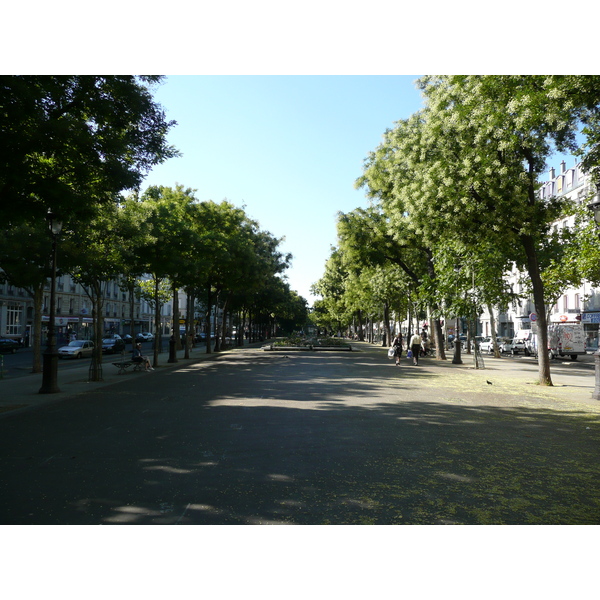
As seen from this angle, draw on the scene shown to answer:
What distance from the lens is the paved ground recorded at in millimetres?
4883

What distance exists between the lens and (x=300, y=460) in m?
6.77

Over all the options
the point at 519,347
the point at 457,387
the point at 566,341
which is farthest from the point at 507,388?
the point at 519,347

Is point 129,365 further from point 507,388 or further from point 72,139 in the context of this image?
point 507,388

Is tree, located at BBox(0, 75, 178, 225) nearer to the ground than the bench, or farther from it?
farther from it

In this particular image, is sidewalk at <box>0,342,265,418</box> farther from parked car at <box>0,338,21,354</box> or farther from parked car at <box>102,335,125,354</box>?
parked car at <box>0,338,21,354</box>

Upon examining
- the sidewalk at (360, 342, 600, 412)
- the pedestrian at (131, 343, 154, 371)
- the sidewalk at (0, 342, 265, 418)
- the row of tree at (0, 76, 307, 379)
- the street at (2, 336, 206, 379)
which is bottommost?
the sidewalk at (360, 342, 600, 412)

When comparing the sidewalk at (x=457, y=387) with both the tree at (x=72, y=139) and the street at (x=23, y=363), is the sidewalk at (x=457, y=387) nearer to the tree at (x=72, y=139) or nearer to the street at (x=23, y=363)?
the street at (x=23, y=363)

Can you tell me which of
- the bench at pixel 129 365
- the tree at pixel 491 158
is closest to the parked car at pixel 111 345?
the bench at pixel 129 365

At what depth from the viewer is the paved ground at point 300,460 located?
488 centimetres

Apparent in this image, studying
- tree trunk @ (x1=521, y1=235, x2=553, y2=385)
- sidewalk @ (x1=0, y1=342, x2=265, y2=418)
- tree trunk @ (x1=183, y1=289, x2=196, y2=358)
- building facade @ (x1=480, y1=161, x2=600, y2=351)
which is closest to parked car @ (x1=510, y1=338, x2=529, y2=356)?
building facade @ (x1=480, y1=161, x2=600, y2=351)

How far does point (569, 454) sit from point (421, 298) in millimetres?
21540

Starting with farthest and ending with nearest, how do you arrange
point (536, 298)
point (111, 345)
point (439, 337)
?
point (111, 345), point (439, 337), point (536, 298)

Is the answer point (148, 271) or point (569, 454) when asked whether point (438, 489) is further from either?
point (148, 271)

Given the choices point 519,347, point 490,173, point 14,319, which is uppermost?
point 490,173
